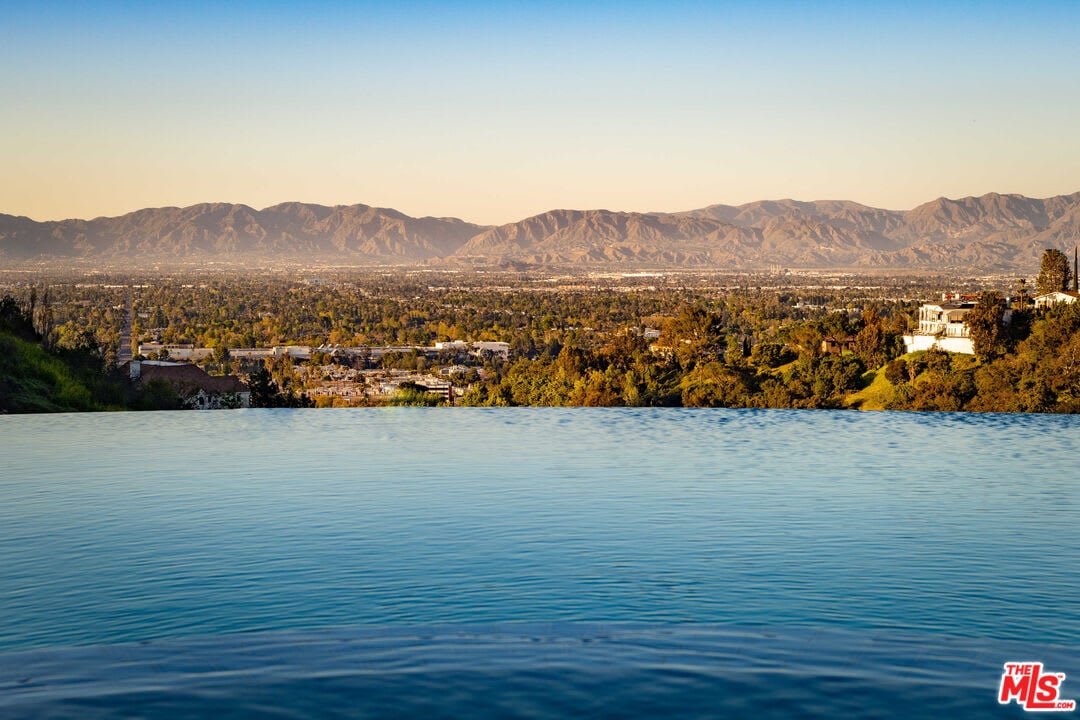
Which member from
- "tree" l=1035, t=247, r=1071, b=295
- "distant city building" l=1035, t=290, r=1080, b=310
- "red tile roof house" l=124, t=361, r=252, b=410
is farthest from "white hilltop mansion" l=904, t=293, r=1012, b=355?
"red tile roof house" l=124, t=361, r=252, b=410

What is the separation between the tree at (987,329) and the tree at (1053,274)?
20.0 m

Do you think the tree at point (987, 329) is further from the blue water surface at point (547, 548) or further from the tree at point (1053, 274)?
the blue water surface at point (547, 548)

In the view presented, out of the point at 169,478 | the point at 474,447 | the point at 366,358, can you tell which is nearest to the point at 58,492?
the point at 169,478

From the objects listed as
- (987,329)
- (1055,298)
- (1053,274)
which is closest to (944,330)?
(987,329)

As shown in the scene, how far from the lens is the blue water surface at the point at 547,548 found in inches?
Answer: 430

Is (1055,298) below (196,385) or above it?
above

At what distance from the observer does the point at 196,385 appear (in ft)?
139

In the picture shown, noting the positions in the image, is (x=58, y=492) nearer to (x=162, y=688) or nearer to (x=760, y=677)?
(x=162, y=688)

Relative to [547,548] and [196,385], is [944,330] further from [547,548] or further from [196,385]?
[547,548]

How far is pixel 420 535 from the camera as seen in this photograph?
15.5 m

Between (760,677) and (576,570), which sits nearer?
(760,677)

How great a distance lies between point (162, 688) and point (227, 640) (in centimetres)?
145

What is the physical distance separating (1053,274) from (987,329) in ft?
74.1

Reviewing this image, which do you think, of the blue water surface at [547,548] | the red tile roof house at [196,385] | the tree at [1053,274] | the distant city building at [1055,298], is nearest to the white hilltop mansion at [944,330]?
the distant city building at [1055,298]
